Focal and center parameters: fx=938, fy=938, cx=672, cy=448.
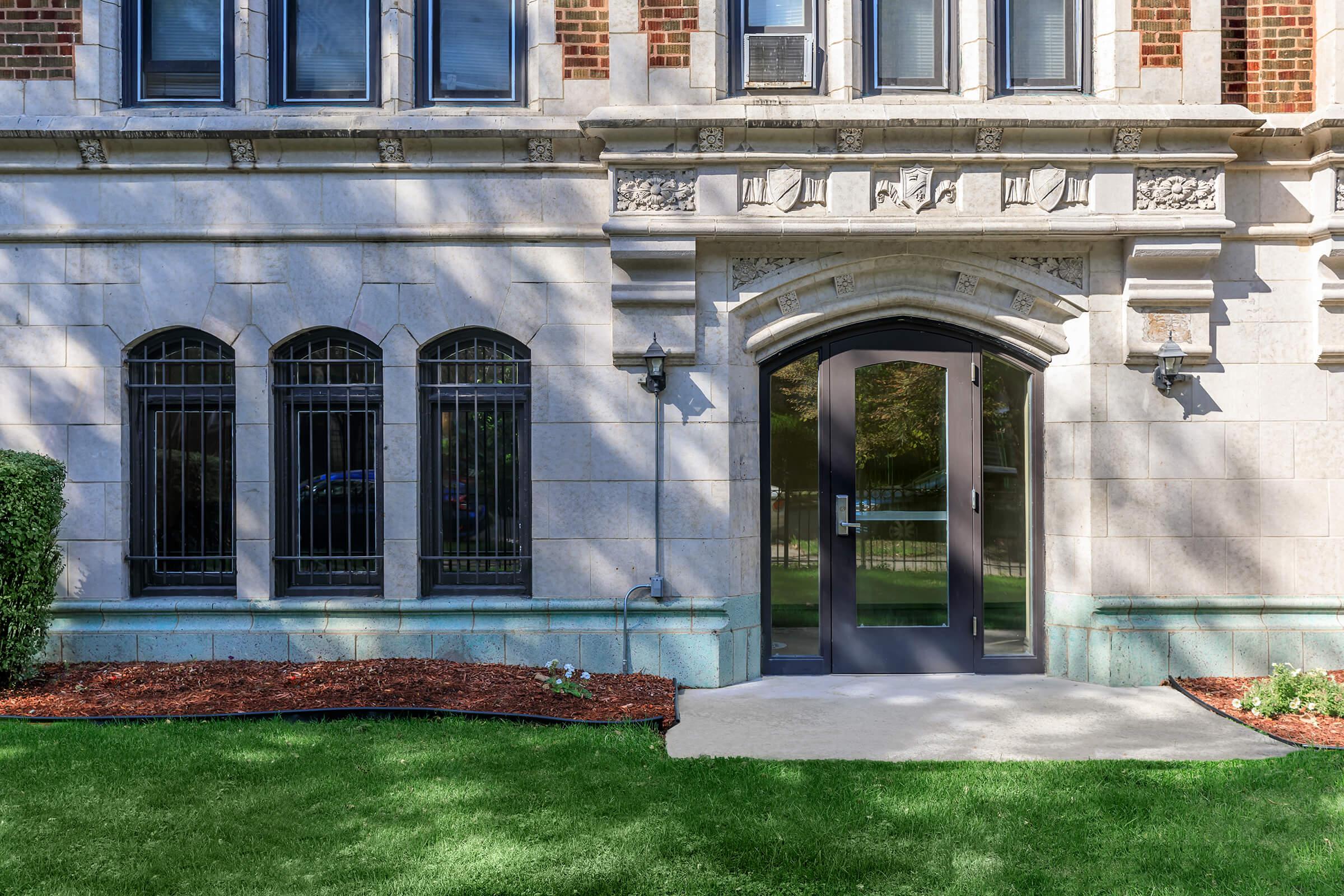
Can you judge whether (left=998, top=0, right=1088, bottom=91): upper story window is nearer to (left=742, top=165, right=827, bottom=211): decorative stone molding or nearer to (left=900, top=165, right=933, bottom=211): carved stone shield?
(left=900, top=165, right=933, bottom=211): carved stone shield

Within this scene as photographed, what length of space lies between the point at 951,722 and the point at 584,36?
5336 millimetres

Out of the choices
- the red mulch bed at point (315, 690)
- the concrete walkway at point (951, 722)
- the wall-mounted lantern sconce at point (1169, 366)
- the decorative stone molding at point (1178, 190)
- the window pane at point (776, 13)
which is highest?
the window pane at point (776, 13)

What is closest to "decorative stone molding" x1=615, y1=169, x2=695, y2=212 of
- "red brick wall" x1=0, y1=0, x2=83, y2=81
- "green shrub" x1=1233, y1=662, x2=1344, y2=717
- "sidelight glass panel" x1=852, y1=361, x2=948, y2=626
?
"sidelight glass panel" x1=852, y1=361, x2=948, y2=626

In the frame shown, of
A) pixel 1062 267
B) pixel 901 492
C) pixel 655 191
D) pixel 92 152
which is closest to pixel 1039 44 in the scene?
pixel 1062 267

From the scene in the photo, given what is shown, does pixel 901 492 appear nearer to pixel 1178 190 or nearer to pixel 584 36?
pixel 1178 190

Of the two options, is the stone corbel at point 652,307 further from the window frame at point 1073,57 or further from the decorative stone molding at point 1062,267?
the window frame at point 1073,57

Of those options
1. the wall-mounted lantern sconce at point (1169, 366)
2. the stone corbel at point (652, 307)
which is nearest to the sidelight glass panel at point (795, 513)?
the stone corbel at point (652, 307)

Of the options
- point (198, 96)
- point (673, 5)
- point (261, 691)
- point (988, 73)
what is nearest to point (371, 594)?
point (261, 691)

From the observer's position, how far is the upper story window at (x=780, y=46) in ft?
22.3

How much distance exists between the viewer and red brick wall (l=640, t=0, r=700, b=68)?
263 inches

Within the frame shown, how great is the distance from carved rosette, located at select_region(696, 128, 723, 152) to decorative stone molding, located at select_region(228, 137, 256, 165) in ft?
10.6

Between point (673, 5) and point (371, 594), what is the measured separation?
483 centimetres

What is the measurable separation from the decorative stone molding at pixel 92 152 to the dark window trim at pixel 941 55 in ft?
18.3

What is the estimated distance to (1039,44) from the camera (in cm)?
696
